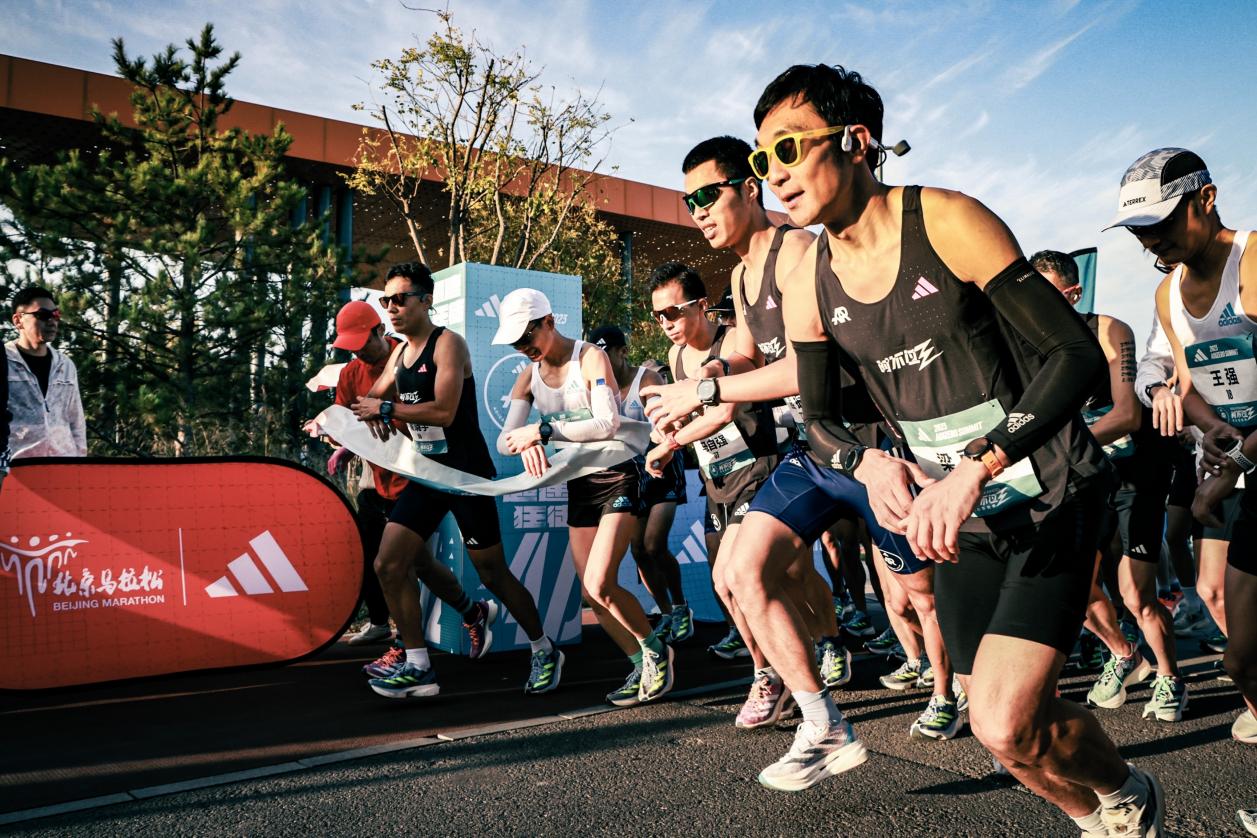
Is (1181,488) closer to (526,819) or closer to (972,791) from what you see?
(972,791)

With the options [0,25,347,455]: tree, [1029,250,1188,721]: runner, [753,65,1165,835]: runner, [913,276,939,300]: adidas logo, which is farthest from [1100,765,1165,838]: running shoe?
[0,25,347,455]: tree

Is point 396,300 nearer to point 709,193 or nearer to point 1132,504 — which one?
point 709,193

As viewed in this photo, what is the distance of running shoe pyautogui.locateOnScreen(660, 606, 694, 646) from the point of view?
708 centimetres

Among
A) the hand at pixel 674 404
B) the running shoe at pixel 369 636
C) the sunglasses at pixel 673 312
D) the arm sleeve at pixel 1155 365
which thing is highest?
the sunglasses at pixel 673 312

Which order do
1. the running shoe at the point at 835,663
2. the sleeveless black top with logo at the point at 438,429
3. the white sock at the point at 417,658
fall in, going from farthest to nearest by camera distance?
the sleeveless black top with logo at the point at 438,429 → the running shoe at the point at 835,663 → the white sock at the point at 417,658

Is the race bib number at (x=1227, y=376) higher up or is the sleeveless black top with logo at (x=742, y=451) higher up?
the race bib number at (x=1227, y=376)

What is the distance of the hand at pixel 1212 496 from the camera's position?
348cm

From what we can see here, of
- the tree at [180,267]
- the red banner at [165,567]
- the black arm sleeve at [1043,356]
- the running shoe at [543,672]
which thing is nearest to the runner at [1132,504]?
the black arm sleeve at [1043,356]

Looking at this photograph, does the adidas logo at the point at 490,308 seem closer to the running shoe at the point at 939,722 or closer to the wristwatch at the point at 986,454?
the running shoe at the point at 939,722

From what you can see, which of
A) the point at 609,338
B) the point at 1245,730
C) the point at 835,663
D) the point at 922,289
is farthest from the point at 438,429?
the point at 1245,730

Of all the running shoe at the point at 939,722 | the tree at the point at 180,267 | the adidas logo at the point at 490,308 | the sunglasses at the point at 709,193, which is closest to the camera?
the running shoe at the point at 939,722

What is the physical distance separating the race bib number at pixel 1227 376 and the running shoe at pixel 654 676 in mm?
2791

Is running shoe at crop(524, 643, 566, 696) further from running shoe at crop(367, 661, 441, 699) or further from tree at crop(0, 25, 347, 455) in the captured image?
tree at crop(0, 25, 347, 455)

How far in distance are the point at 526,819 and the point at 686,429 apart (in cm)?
166
